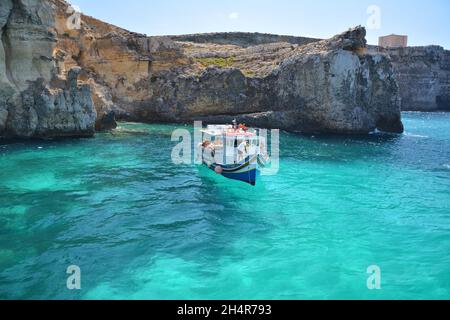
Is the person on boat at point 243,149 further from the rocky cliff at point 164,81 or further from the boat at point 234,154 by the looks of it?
the rocky cliff at point 164,81

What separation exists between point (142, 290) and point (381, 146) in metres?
31.4

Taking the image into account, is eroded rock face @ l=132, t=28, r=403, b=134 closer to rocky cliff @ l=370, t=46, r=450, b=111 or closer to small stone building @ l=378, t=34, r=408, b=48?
rocky cliff @ l=370, t=46, r=450, b=111

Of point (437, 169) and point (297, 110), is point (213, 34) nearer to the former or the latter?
point (297, 110)

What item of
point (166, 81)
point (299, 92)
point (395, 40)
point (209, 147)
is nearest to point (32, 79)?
point (209, 147)

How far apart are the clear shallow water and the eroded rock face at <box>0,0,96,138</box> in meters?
5.33

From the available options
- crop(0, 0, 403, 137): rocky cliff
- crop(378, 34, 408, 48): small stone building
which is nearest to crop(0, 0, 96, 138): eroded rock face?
crop(0, 0, 403, 137): rocky cliff

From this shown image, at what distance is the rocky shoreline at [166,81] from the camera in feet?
108

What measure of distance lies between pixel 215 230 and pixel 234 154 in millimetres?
7447

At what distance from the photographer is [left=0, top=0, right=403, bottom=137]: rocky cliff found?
3281 cm

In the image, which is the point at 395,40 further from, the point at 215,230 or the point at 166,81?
the point at 215,230

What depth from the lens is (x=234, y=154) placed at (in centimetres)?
2255

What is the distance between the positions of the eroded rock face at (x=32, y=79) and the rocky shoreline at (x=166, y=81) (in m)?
0.08

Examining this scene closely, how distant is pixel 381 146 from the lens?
122 feet

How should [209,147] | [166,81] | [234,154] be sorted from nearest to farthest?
[234,154]
[209,147]
[166,81]
